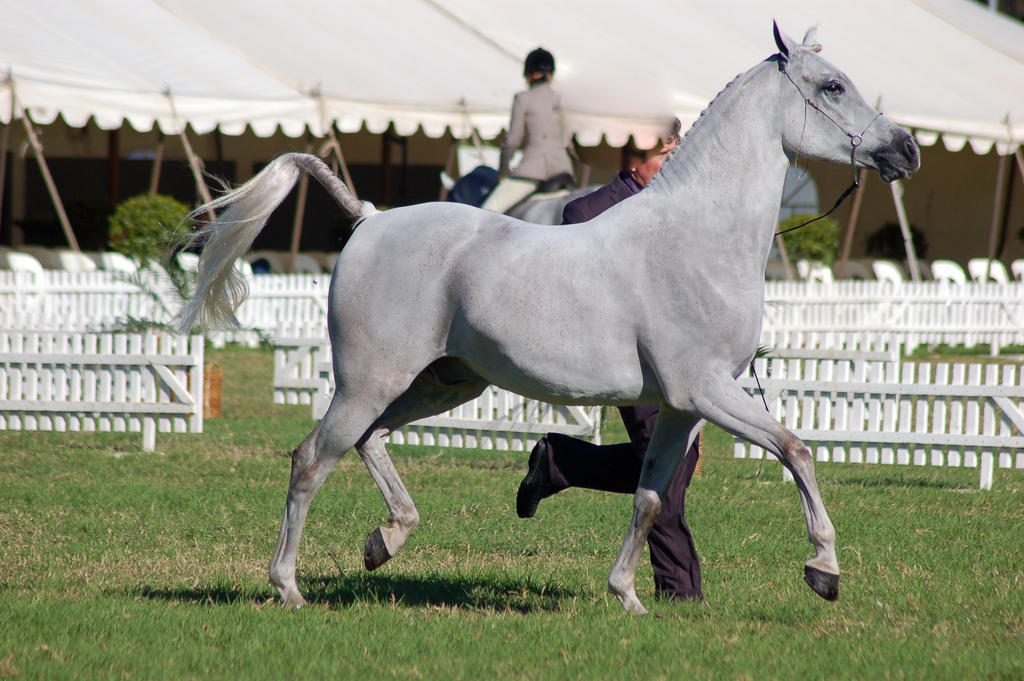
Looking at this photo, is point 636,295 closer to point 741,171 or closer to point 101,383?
point 741,171

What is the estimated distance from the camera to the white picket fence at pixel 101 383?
1056 centimetres

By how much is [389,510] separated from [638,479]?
1.15 metres

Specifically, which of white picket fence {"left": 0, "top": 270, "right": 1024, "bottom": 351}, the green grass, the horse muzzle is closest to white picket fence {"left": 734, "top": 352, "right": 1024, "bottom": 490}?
the green grass

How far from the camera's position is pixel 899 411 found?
10.1 metres

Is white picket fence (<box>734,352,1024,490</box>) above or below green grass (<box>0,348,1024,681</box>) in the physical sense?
above

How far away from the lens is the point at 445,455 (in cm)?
A: 1044

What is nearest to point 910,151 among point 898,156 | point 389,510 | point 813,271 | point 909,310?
point 898,156

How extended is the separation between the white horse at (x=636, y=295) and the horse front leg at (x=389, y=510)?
0.30 meters

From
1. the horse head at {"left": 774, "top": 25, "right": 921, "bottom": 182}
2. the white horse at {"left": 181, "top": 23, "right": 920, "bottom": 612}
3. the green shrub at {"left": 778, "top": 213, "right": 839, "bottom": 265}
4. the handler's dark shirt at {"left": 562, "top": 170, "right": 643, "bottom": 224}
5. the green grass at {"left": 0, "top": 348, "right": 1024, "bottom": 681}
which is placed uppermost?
the green shrub at {"left": 778, "top": 213, "right": 839, "bottom": 265}

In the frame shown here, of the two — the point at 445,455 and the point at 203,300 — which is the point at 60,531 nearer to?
the point at 203,300

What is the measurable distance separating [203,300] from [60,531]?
6.36ft

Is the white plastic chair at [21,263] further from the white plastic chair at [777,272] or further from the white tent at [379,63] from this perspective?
the white plastic chair at [777,272]

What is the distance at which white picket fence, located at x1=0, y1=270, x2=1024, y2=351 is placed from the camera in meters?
17.1

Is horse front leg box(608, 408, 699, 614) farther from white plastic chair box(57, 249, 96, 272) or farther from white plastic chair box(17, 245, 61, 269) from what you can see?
white plastic chair box(17, 245, 61, 269)
